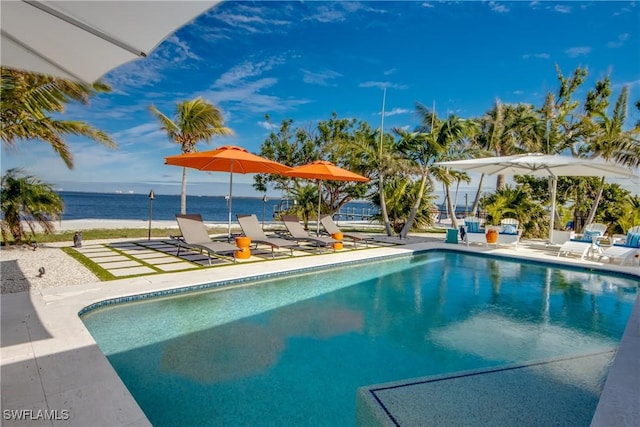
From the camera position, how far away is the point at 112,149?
→ 972 cm

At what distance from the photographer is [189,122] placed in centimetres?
1494

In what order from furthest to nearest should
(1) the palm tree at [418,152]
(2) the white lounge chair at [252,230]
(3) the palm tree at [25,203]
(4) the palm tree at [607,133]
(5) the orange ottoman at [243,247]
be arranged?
(4) the palm tree at [607,133], (1) the palm tree at [418,152], (2) the white lounge chair at [252,230], (5) the orange ottoman at [243,247], (3) the palm tree at [25,203]

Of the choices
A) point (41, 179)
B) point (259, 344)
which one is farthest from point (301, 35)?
point (259, 344)

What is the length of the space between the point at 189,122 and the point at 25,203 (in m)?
7.77

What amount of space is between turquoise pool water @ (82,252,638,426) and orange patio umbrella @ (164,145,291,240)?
3.51 m

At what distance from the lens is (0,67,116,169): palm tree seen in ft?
20.8

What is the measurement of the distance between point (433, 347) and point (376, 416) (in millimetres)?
2390

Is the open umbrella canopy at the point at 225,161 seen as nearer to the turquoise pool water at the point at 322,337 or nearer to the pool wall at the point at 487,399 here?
the turquoise pool water at the point at 322,337

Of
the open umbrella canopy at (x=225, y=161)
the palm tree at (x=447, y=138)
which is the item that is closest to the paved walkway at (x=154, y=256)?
the open umbrella canopy at (x=225, y=161)

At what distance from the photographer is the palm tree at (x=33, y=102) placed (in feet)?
20.8

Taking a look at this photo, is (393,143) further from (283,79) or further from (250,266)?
(283,79)

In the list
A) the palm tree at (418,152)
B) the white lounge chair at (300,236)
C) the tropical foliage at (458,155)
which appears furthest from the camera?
the tropical foliage at (458,155)

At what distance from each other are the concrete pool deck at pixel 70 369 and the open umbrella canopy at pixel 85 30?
8.82 feet

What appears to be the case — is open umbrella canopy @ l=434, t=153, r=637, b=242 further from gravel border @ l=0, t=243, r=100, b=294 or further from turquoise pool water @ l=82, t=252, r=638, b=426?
gravel border @ l=0, t=243, r=100, b=294
